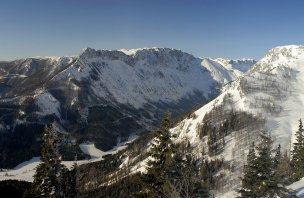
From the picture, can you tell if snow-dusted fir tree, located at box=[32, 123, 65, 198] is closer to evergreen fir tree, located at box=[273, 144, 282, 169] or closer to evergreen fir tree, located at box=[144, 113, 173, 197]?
evergreen fir tree, located at box=[144, 113, 173, 197]

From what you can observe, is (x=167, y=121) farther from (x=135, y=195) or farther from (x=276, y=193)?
(x=276, y=193)

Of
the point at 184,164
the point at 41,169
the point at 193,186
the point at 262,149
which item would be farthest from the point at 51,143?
the point at 262,149

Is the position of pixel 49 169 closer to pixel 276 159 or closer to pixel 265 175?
pixel 265 175

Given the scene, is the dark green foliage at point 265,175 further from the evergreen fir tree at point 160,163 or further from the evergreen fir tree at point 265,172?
the evergreen fir tree at point 160,163

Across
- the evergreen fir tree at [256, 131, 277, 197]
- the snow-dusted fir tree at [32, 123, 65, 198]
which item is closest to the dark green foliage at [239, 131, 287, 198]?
the evergreen fir tree at [256, 131, 277, 197]

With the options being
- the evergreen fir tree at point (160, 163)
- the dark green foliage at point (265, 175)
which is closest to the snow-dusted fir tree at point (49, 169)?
the evergreen fir tree at point (160, 163)
